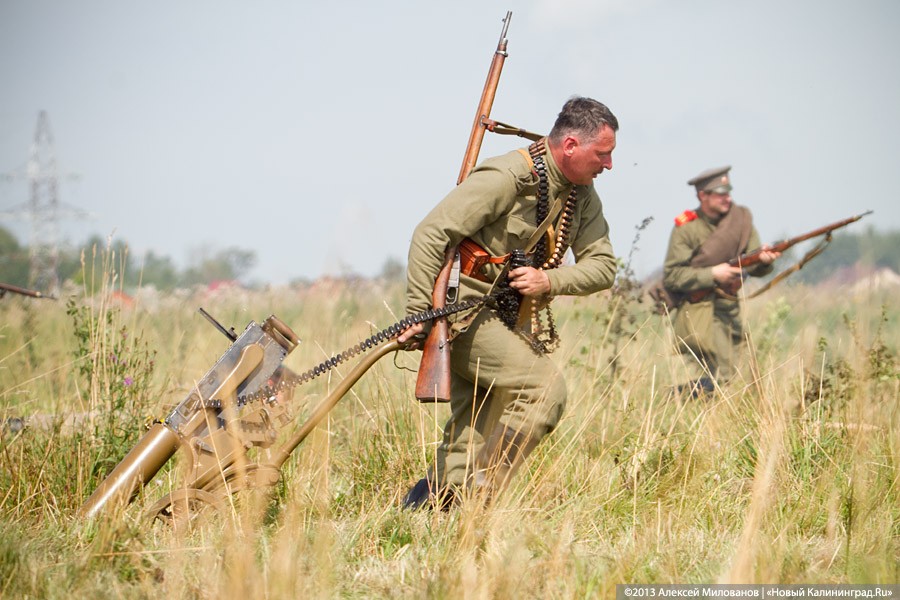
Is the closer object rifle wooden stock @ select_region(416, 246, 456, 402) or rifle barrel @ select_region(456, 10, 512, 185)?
rifle wooden stock @ select_region(416, 246, 456, 402)

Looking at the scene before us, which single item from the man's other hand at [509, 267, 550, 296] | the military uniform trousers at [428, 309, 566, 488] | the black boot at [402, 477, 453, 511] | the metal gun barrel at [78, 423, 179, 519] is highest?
the man's other hand at [509, 267, 550, 296]

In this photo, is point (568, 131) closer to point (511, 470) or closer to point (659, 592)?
point (511, 470)

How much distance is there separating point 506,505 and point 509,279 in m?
1.08

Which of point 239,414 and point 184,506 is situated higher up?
point 239,414

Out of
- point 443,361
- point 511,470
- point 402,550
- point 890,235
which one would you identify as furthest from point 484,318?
point 890,235

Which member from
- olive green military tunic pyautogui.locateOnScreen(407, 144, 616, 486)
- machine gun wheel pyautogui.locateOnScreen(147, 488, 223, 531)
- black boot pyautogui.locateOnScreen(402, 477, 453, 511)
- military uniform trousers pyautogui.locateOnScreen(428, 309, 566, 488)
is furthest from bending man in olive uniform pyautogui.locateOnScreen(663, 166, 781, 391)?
machine gun wheel pyautogui.locateOnScreen(147, 488, 223, 531)

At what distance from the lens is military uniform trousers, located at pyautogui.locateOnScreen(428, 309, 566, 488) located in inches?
182

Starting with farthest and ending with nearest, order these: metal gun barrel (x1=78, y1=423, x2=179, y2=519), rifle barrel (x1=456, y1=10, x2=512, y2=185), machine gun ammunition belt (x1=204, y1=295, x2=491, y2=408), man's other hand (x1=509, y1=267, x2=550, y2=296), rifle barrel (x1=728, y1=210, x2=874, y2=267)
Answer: rifle barrel (x1=728, y1=210, x2=874, y2=267)
rifle barrel (x1=456, y1=10, x2=512, y2=185)
man's other hand (x1=509, y1=267, x2=550, y2=296)
machine gun ammunition belt (x1=204, y1=295, x2=491, y2=408)
metal gun barrel (x1=78, y1=423, x2=179, y2=519)

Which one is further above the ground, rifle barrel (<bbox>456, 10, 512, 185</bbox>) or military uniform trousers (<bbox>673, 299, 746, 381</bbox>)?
rifle barrel (<bbox>456, 10, 512, 185</bbox>)

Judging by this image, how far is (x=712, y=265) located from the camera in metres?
8.77

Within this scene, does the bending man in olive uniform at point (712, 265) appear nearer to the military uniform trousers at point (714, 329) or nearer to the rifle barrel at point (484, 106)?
the military uniform trousers at point (714, 329)

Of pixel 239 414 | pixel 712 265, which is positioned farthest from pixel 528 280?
pixel 712 265

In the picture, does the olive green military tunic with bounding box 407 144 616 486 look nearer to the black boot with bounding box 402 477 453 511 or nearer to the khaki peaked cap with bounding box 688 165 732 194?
the black boot with bounding box 402 477 453 511

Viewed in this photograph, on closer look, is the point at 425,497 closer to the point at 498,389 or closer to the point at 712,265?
the point at 498,389
